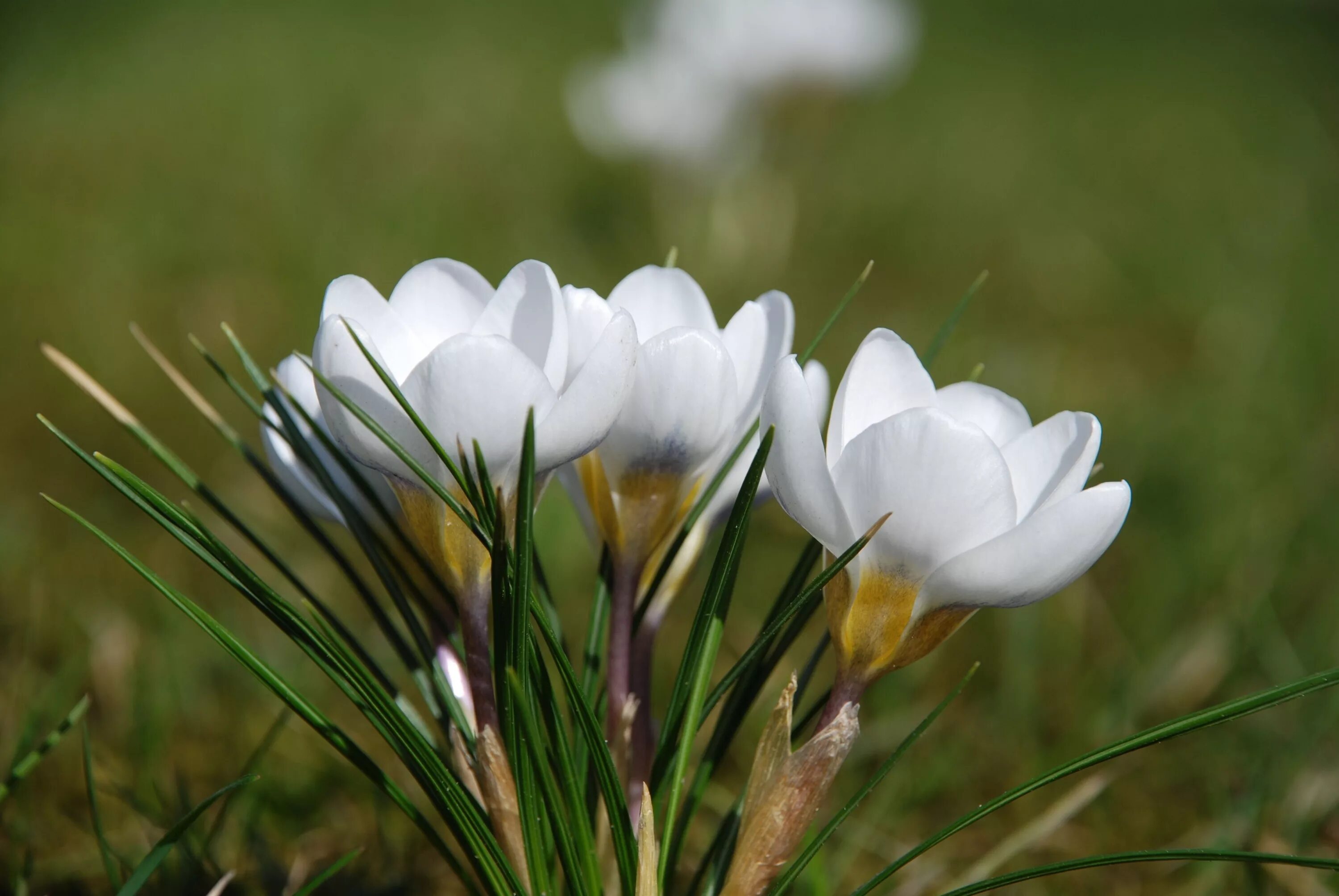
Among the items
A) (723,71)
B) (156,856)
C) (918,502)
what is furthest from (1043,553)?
(723,71)

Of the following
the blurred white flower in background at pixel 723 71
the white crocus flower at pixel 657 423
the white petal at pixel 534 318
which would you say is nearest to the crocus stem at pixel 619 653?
the white crocus flower at pixel 657 423

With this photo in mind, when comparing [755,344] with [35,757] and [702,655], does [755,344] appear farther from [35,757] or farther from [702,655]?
[35,757]

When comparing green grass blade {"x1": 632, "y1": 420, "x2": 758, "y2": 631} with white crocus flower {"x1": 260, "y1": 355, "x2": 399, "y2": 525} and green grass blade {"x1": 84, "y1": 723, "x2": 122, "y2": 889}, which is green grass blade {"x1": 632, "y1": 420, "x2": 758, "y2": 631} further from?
green grass blade {"x1": 84, "y1": 723, "x2": 122, "y2": 889}

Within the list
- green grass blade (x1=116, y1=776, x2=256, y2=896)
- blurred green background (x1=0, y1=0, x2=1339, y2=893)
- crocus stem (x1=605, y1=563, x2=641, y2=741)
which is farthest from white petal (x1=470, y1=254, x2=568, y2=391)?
blurred green background (x1=0, y1=0, x2=1339, y2=893)

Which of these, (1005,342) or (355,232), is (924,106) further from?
(355,232)

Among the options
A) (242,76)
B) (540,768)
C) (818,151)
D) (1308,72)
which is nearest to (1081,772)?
(540,768)
